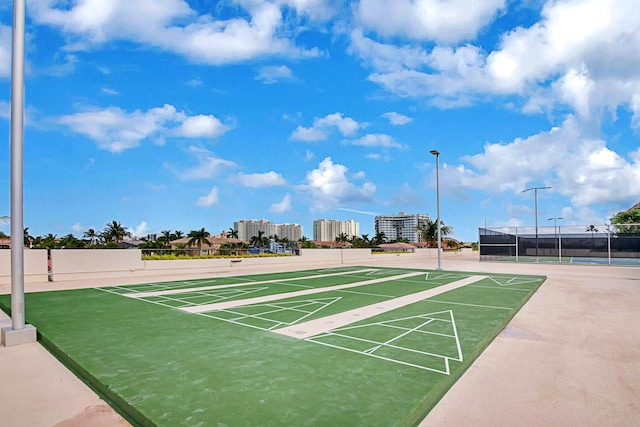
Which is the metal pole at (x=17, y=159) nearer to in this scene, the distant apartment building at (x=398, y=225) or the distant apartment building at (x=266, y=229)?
the distant apartment building at (x=266, y=229)

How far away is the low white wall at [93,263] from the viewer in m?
18.2

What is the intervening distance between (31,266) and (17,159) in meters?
13.0

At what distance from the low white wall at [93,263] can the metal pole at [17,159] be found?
12.7 meters

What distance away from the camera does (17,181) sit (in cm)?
714

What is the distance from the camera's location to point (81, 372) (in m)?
5.50

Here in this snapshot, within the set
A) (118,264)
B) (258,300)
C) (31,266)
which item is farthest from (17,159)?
(118,264)

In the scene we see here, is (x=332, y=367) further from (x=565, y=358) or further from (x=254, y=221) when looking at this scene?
(x=254, y=221)

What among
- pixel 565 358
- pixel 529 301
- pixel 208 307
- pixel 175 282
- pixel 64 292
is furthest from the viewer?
pixel 175 282

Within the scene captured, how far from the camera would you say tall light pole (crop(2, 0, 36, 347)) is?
279 inches

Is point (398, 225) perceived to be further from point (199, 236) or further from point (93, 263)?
point (93, 263)

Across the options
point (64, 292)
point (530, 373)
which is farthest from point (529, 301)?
point (64, 292)

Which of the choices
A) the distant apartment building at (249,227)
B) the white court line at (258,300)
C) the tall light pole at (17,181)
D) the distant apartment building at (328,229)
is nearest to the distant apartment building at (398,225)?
the distant apartment building at (328,229)

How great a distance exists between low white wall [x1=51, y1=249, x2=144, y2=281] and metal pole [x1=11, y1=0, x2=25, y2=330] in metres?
12.7

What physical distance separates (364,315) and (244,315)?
297 centimetres
